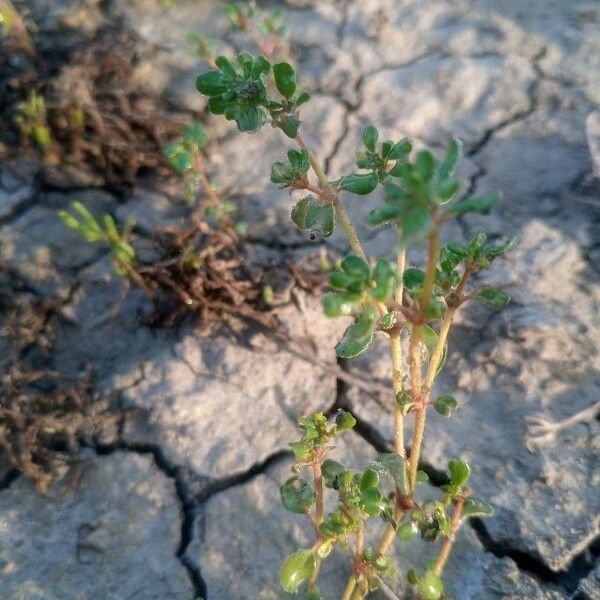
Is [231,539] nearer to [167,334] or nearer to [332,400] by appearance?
[332,400]

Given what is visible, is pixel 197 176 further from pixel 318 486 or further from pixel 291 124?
pixel 318 486

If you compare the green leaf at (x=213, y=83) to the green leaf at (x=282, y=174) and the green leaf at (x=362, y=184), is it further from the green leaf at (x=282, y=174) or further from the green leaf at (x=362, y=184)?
the green leaf at (x=362, y=184)

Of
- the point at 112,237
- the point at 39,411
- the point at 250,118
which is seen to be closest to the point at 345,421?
the point at 250,118

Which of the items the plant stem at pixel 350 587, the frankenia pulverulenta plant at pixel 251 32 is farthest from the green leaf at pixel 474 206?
the frankenia pulverulenta plant at pixel 251 32

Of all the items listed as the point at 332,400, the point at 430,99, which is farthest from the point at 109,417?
the point at 430,99

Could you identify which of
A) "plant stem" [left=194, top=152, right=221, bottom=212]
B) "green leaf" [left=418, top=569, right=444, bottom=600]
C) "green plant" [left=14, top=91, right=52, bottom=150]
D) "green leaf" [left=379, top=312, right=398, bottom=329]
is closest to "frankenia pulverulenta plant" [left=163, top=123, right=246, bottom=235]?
"plant stem" [left=194, top=152, right=221, bottom=212]

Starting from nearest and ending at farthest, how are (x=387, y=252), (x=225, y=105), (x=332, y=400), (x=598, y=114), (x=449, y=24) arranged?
(x=225, y=105) < (x=332, y=400) < (x=387, y=252) < (x=598, y=114) < (x=449, y=24)

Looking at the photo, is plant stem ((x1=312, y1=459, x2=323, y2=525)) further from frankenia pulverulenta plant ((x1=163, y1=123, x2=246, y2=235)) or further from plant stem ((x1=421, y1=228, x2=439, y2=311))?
frankenia pulverulenta plant ((x1=163, y1=123, x2=246, y2=235))
